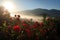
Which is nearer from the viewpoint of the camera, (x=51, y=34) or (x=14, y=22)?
(x=51, y=34)

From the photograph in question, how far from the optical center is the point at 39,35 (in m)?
4.80

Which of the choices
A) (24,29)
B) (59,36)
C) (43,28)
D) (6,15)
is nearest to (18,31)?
(24,29)

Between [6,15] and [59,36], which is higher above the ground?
[6,15]

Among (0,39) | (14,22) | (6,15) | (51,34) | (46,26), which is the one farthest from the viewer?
(6,15)

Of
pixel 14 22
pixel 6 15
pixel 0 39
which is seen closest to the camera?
pixel 0 39

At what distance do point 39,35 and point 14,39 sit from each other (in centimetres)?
64

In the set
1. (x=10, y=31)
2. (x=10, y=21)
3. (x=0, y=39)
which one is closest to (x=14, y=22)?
(x=10, y=21)

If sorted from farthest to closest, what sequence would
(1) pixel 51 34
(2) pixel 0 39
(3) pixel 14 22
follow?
1. (3) pixel 14 22
2. (1) pixel 51 34
3. (2) pixel 0 39

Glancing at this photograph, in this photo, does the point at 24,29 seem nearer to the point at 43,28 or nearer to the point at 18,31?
the point at 18,31

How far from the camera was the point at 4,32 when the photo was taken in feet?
15.6

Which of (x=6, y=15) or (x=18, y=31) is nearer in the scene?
(x=18, y=31)

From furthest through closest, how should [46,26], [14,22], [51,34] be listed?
1. [14,22]
2. [46,26]
3. [51,34]

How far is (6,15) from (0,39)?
1.96 meters

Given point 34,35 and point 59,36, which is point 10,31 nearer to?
point 34,35
